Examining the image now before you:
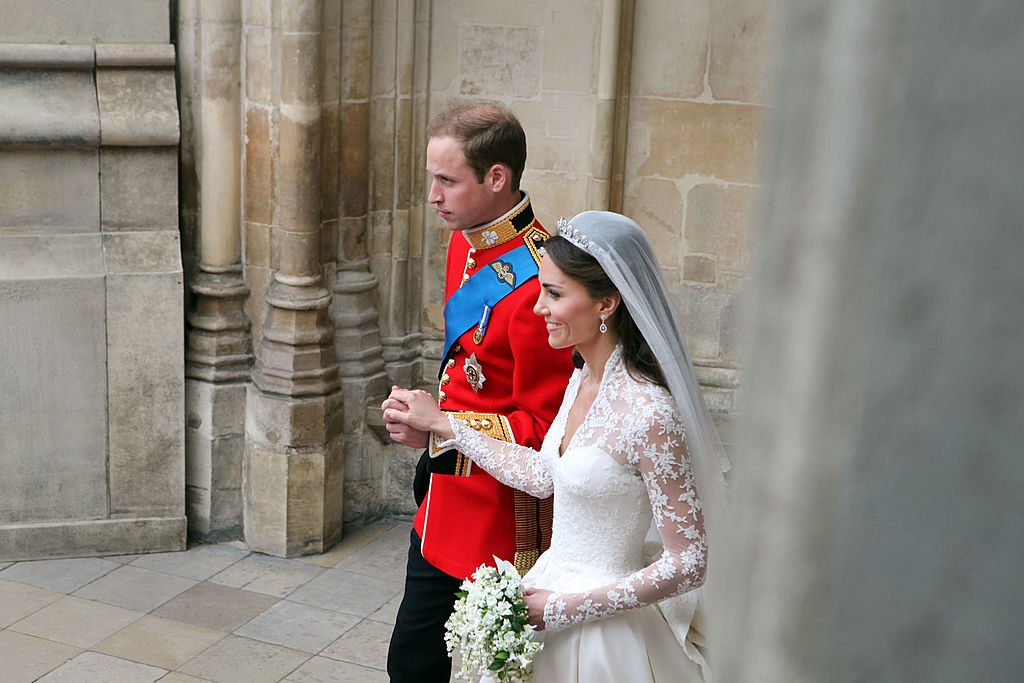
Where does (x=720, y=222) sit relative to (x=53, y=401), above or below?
above

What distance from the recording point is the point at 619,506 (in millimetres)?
2332

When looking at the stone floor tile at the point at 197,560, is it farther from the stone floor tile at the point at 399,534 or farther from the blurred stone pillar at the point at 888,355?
the blurred stone pillar at the point at 888,355

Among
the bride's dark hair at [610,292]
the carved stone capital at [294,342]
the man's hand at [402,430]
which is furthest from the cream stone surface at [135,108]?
the bride's dark hair at [610,292]

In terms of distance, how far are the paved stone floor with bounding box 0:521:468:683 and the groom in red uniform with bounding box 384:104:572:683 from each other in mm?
1182

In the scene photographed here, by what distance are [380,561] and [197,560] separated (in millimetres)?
747

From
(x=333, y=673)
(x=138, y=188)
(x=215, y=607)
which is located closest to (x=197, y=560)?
(x=215, y=607)

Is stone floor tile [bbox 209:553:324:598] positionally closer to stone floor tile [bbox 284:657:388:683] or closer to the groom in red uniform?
stone floor tile [bbox 284:657:388:683]

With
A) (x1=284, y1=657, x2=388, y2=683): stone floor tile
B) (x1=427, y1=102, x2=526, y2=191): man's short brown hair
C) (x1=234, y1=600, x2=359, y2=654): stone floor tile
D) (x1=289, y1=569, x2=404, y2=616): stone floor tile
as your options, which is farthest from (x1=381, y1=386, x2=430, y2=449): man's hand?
(x1=289, y1=569, x2=404, y2=616): stone floor tile

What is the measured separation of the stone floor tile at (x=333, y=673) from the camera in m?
3.94

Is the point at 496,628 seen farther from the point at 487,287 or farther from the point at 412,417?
the point at 487,287

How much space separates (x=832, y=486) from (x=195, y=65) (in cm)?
464

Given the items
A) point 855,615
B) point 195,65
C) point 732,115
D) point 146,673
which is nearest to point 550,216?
point 732,115

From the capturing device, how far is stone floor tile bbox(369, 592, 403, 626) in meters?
4.37

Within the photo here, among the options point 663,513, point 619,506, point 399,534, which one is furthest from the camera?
point 399,534
